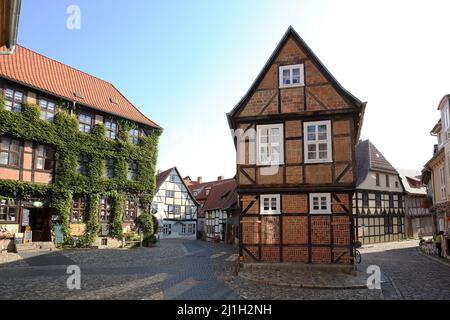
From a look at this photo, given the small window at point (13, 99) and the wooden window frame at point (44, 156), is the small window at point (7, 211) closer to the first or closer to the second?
the wooden window frame at point (44, 156)

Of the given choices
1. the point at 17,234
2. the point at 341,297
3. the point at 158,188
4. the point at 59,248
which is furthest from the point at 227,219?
the point at 341,297

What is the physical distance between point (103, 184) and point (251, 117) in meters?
15.0

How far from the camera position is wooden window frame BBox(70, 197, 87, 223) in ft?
81.4

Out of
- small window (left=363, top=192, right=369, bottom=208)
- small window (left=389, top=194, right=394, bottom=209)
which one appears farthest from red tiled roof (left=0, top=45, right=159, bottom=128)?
small window (left=389, top=194, right=394, bottom=209)

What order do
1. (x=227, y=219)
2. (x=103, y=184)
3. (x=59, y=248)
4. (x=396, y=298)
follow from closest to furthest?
(x=396, y=298), (x=59, y=248), (x=103, y=184), (x=227, y=219)

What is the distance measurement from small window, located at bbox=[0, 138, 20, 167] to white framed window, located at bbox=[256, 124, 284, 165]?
50.5 ft

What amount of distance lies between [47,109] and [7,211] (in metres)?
7.13

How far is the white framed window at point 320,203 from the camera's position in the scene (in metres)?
15.1

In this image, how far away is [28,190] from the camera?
2205cm

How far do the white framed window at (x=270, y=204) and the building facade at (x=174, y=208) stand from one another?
1094 inches

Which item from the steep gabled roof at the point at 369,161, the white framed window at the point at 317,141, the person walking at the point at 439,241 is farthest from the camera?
the steep gabled roof at the point at 369,161

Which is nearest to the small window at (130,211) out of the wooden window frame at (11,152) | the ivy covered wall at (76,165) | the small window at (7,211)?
the ivy covered wall at (76,165)
